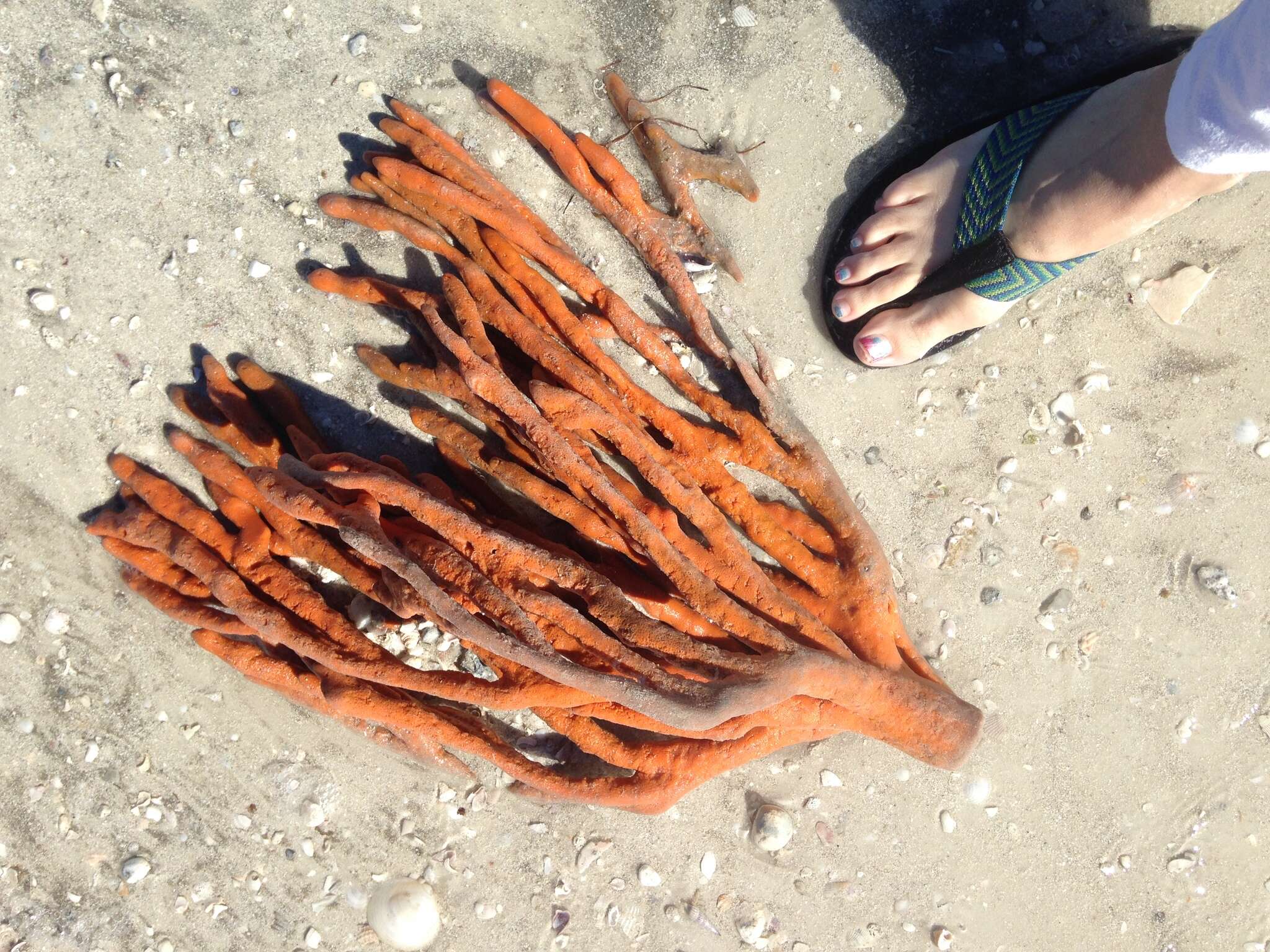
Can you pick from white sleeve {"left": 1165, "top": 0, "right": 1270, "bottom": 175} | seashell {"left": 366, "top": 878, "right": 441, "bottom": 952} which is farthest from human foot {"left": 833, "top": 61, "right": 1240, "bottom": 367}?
seashell {"left": 366, "top": 878, "right": 441, "bottom": 952}

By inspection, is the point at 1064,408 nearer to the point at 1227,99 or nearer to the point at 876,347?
the point at 876,347

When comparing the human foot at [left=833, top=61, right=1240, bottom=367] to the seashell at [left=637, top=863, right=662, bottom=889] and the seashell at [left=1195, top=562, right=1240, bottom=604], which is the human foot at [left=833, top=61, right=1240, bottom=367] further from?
the seashell at [left=637, top=863, right=662, bottom=889]

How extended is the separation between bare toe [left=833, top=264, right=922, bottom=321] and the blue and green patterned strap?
18cm

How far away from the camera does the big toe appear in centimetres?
218

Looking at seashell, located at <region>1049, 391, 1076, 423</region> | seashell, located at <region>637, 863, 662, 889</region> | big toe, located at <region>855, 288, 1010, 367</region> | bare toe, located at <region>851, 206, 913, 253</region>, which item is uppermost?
bare toe, located at <region>851, 206, 913, 253</region>

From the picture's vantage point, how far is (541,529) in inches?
87.6

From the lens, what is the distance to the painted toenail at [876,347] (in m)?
2.21

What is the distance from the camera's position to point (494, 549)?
6.00ft

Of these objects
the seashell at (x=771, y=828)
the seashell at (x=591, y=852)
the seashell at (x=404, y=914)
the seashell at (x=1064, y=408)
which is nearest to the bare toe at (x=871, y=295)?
the seashell at (x=1064, y=408)

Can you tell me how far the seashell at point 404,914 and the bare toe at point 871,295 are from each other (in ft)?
6.70

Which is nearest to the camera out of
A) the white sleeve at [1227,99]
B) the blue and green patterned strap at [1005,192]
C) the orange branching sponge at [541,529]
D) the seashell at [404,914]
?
the white sleeve at [1227,99]

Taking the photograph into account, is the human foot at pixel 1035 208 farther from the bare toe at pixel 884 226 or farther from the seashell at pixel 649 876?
the seashell at pixel 649 876

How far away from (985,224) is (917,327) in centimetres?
33

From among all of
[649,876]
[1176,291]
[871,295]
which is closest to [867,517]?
[871,295]
